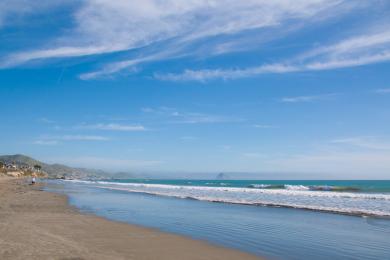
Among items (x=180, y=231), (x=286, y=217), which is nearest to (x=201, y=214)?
(x=286, y=217)

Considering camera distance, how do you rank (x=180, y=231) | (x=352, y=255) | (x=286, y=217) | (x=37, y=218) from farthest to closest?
1. (x=286, y=217)
2. (x=37, y=218)
3. (x=180, y=231)
4. (x=352, y=255)

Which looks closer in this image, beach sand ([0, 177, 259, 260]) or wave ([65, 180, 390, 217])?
beach sand ([0, 177, 259, 260])

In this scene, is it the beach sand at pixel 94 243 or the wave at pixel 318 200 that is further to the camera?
the wave at pixel 318 200

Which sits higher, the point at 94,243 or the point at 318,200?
the point at 318,200

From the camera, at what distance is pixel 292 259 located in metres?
10.6

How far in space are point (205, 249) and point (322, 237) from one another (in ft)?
16.4

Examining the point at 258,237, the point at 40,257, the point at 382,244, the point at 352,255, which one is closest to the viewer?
the point at 40,257

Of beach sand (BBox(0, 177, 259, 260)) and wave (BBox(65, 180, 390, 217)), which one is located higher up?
wave (BBox(65, 180, 390, 217))

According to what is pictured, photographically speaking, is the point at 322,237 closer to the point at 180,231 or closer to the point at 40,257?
the point at 180,231

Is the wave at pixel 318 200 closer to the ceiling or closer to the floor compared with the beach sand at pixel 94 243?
closer to the ceiling

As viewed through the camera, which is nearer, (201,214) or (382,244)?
(382,244)

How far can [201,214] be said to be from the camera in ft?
72.1

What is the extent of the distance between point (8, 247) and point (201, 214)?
12.9m

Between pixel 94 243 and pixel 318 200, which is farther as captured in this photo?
pixel 318 200
